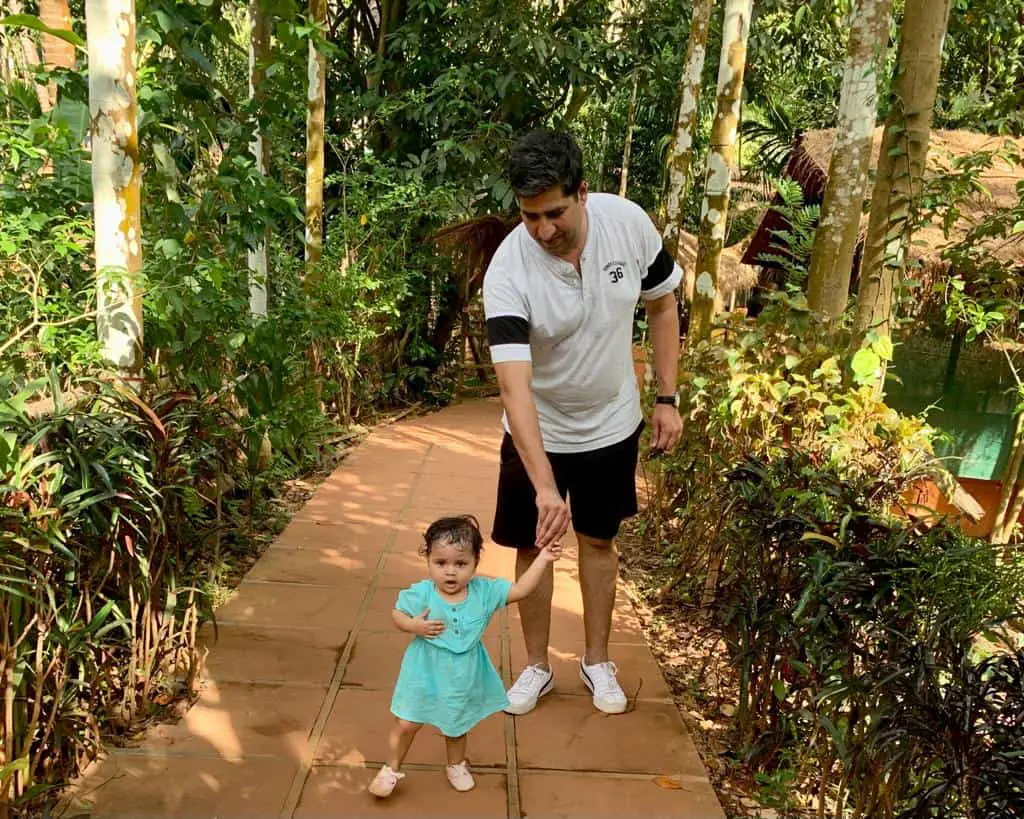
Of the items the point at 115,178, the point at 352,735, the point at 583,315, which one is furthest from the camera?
the point at 115,178

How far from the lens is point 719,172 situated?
14.8ft

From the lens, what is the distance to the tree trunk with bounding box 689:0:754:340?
14.8ft

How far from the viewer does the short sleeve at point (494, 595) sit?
2.28 meters

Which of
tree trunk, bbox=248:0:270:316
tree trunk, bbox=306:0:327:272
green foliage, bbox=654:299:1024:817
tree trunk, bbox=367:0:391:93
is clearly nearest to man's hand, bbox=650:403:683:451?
green foliage, bbox=654:299:1024:817

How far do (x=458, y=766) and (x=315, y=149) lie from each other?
14.8ft

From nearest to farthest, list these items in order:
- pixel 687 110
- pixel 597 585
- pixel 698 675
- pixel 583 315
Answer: pixel 583 315
pixel 597 585
pixel 698 675
pixel 687 110

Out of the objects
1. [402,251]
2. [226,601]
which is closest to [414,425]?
[402,251]

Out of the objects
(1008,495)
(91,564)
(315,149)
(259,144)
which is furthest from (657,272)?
(315,149)

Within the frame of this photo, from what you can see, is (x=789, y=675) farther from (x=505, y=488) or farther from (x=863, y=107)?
(x=863, y=107)

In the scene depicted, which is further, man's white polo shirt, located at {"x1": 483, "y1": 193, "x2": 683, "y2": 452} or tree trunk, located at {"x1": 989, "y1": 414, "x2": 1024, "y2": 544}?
tree trunk, located at {"x1": 989, "y1": 414, "x2": 1024, "y2": 544}

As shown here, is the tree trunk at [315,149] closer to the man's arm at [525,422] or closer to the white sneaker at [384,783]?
the man's arm at [525,422]

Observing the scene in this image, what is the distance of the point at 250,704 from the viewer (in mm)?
2668

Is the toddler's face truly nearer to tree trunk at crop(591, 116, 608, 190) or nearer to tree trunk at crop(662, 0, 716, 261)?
tree trunk at crop(662, 0, 716, 261)

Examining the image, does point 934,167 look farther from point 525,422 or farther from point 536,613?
point 525,422
